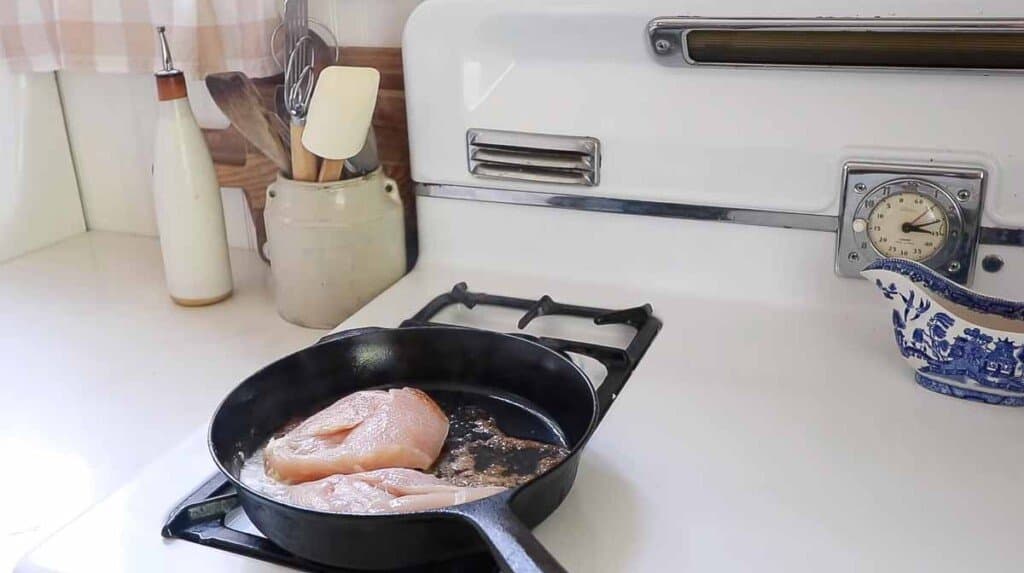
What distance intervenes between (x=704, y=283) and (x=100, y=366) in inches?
23.4

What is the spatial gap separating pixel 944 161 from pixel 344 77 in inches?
21.3

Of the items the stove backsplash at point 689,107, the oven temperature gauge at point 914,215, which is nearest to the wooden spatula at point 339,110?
the stove backsplash at point 689,107

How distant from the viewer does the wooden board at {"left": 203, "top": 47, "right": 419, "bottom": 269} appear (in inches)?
40.6

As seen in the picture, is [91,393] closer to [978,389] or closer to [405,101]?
[405,101]

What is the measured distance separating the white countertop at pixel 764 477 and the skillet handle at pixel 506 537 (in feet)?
0.26

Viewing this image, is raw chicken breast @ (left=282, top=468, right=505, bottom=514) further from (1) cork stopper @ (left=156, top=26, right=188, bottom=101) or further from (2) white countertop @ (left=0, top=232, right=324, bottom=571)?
(1) cork stopper @ (left=156, top=26, right=188, bottom=101)

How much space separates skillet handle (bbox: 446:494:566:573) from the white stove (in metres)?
0.08

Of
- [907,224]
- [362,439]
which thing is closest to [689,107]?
[907,224]

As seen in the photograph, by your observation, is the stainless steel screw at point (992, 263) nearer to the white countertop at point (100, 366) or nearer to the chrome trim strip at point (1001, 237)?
the chrome trim strip at point (1001, 237)

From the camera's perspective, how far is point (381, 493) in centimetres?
56

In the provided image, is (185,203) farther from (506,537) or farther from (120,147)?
(506,537)

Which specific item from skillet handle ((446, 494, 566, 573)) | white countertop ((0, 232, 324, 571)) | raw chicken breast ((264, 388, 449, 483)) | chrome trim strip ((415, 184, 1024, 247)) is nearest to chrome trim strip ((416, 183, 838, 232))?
chrome trim strip ((415, 184, 1024, 247))

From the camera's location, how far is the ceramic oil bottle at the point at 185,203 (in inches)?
38.0

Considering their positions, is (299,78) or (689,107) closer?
(689,107)
